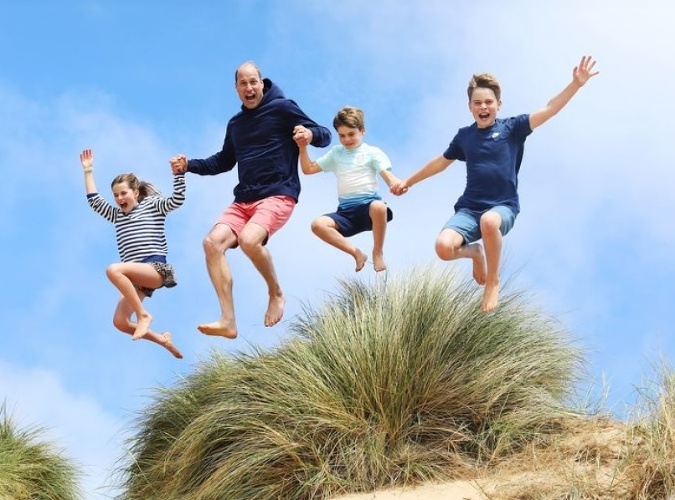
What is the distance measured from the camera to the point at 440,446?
24.4 feet

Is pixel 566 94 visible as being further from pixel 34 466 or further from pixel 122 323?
pixel 34 466

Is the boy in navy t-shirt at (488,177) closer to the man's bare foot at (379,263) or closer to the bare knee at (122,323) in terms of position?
the man's bare foot at (379,263)

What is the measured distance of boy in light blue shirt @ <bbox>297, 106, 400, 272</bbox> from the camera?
862 cm

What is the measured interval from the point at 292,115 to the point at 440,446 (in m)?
3.16

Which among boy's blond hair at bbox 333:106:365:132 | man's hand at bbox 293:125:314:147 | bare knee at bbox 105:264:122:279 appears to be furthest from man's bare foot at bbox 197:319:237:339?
boy's blond hair at bbox 333:106:365:132

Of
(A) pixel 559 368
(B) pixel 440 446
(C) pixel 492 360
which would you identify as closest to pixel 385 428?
(B) pixel 440 446

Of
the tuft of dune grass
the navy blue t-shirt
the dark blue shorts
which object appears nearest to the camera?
the tuft of dune grass

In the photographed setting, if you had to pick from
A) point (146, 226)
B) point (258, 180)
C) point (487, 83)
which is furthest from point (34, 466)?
point (487, 83)

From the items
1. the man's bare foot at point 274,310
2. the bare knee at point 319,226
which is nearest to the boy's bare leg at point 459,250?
the bare knee at point 319,226

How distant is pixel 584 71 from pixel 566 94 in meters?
0.23

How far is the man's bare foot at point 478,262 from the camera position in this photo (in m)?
8.03

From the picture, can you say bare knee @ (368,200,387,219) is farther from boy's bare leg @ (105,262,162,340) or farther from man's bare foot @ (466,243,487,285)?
boy's bare leg @ (105,262,162,340)

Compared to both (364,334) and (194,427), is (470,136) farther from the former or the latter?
(194,427)

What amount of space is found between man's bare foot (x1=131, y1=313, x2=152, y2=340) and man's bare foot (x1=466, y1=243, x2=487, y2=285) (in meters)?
2.92
